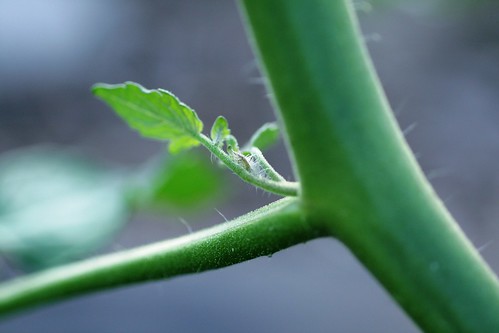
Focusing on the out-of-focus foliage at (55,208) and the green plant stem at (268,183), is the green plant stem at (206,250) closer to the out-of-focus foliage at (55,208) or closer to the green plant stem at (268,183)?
the green plant stem at (268,183)

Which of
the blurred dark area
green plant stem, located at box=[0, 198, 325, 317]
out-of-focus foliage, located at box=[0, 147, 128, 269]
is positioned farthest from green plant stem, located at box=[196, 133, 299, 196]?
the blurred dark area

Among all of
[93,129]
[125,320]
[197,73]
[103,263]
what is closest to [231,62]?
[197,73]

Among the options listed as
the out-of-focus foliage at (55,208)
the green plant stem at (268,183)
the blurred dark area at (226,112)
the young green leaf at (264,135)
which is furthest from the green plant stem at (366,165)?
the blurred dark area at (226,112)

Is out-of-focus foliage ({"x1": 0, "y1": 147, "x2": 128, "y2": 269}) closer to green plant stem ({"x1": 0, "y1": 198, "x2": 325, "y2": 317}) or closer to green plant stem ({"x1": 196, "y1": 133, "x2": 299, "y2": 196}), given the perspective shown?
green plant stem ({"x1": 0, "y1": 198, "x2": 325, "y2": 317})

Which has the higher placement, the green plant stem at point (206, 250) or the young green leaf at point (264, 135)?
the young green leaf at point (264, 135)

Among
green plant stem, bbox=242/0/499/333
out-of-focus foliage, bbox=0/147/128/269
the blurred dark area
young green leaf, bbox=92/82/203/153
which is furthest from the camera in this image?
the blurred dark area

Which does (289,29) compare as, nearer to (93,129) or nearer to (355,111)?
(355,111)
